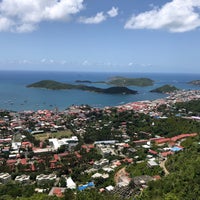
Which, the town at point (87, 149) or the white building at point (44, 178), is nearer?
the town at point (87, 149)

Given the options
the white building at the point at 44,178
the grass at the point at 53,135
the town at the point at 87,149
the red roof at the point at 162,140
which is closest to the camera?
the town at the point at 87,149

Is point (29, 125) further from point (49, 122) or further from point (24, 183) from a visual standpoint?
point (24, 183)

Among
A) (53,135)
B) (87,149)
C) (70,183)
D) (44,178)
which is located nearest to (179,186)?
(70,183)

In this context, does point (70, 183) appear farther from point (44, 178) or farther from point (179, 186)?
point (179, 186)

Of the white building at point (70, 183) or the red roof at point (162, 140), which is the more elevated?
the red roof at point (162, 140)

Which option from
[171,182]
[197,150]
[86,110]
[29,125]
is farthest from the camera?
[86,110]

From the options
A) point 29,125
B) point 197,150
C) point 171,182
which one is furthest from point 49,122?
point 171,182

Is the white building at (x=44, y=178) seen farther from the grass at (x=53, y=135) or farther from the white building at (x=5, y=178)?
the grass at (x=53, y=135)

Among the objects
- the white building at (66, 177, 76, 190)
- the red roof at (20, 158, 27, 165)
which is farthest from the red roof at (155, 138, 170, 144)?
the red roof at (20, 158, 27, 165)

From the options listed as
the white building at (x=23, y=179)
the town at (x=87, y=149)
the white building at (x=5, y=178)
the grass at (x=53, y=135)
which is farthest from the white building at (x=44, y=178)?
the grass at (x=53, y=135)
